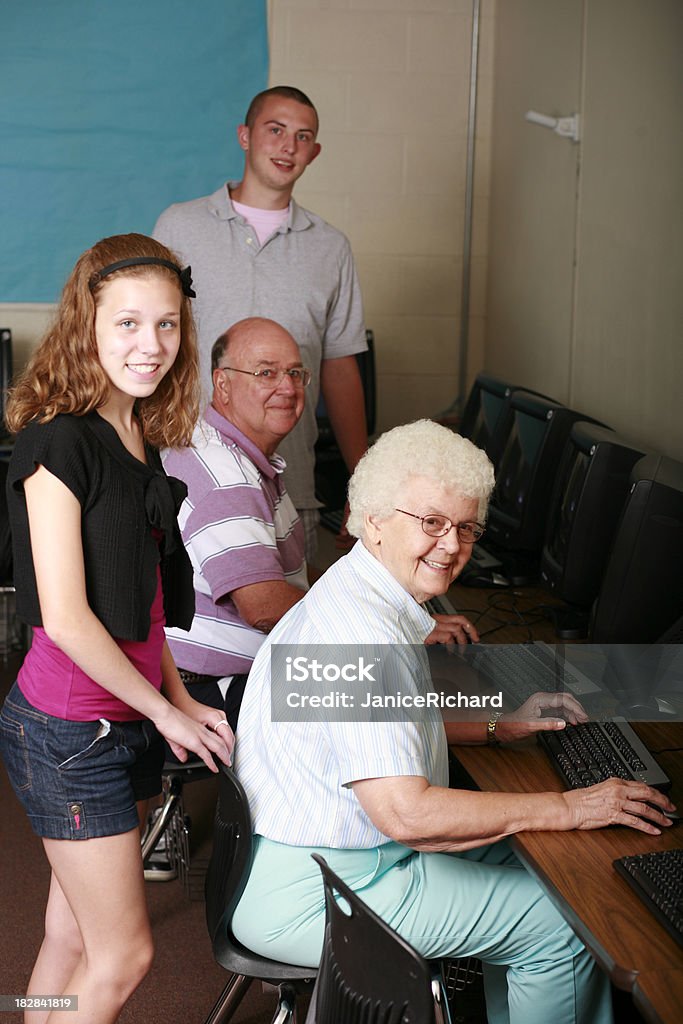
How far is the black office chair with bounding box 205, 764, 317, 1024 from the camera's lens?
1.54 metres

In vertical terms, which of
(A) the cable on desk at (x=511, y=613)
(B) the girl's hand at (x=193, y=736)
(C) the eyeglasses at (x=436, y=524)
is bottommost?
(A) the cable on desk at (x=511, y=613)

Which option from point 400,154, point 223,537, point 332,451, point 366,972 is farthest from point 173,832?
point 400,154

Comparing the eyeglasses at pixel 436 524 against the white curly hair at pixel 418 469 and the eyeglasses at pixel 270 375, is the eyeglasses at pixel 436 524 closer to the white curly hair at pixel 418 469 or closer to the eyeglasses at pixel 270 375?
the white curly hair at pixel 418 469

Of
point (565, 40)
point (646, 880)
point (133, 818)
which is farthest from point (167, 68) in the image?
point (646, 880)

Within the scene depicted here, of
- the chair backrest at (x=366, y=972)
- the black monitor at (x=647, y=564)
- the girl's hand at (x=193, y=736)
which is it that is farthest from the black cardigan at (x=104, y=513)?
the black monitor at (x=647, y=564)

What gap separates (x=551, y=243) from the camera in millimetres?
3830

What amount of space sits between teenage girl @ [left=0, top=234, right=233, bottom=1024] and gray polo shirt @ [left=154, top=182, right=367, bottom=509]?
1.58 metres

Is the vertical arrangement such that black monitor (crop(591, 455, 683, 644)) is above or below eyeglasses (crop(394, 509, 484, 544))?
below

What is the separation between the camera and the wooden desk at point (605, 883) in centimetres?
118

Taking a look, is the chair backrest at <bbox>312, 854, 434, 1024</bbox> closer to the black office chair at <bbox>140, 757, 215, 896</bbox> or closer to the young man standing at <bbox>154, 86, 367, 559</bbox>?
the black office chair at <bbox>140, 757, 215, 896</bbox>

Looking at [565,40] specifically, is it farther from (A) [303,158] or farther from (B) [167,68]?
(B) [167,68]

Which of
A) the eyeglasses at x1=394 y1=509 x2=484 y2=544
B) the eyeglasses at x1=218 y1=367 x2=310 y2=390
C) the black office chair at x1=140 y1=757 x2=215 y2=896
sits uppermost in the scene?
the eyeglasses at x1=218 y1=367 x2=310 y2=390

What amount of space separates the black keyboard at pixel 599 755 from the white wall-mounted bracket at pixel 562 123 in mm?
2373

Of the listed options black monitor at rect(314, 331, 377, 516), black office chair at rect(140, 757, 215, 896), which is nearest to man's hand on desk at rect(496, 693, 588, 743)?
black office chair at rect(140, 757, 215, 896)
